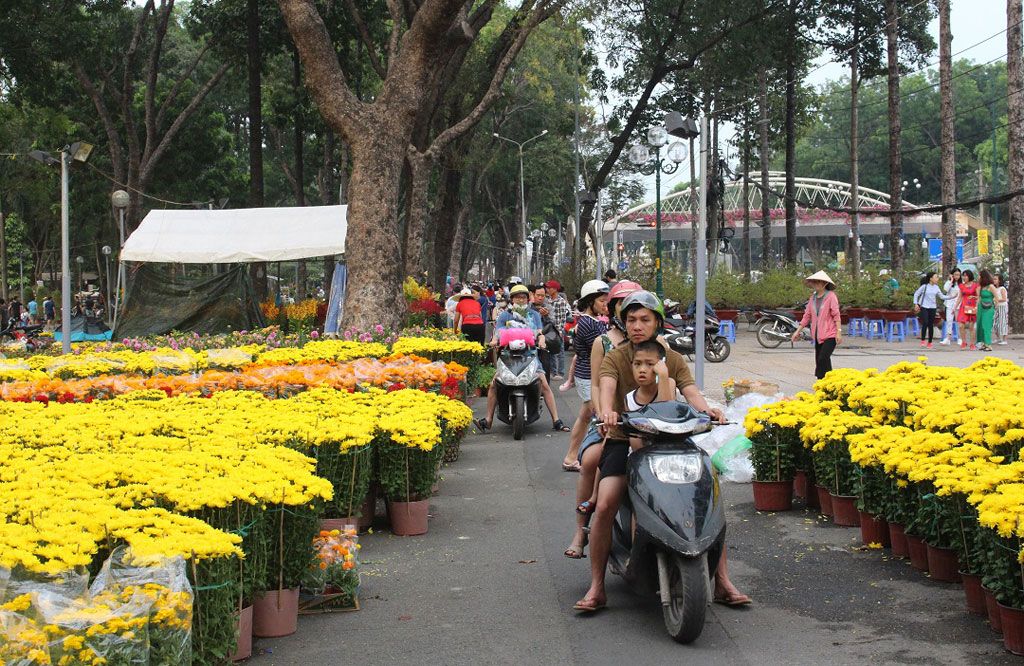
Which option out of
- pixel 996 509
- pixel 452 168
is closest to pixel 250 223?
pixel 452 168

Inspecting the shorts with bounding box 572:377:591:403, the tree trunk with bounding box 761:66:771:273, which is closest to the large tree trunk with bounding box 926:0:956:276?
the tree trunk with bounding box 761:66:771:273

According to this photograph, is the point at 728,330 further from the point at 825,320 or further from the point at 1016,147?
the point at 825,320

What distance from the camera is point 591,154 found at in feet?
206

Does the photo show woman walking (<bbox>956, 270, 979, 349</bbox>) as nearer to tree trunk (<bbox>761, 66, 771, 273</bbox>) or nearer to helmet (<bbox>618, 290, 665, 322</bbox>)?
→ tree trunk (<bbox>761, 66, 771, 273</bbox>)

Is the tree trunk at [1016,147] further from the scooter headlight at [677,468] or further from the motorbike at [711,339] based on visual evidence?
the scooter headlight at [677,468]

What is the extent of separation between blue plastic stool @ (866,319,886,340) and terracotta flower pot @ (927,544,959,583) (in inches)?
1011

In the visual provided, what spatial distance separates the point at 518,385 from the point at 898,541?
683 centimetres

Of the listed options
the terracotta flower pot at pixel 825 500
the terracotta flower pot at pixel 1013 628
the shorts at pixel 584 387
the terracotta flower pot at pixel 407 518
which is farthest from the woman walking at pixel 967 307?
the terracotta flower pot at pixel 1013 628

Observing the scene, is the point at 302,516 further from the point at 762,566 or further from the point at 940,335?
the point at 940,335

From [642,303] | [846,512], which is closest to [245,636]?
[642,303]

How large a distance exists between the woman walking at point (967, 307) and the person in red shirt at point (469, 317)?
39.7ft

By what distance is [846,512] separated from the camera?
8.10 metres

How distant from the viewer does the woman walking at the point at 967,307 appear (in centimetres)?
2570

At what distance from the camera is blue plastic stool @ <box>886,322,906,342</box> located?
3025 centimetres
